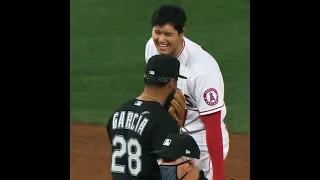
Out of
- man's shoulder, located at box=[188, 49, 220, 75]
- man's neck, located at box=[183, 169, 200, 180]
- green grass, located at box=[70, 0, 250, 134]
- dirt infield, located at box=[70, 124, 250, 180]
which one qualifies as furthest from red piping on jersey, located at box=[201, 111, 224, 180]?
green grass, located at box=[70, 0, 250, 134]

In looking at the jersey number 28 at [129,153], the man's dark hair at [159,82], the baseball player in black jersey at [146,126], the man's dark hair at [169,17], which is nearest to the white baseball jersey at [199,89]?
the man's dark hair at [169,17]

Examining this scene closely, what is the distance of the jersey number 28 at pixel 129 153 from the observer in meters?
3.28

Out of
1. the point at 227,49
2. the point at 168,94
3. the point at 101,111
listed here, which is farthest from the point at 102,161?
the point at 168,94

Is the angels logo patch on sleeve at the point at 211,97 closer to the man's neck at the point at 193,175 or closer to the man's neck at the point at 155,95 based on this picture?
the man's neck at the point at 155,95

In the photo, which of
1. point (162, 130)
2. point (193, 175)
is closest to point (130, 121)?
point (162, 130)

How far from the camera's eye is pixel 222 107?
3924 millimetres

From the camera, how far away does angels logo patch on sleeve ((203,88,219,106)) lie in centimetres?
382

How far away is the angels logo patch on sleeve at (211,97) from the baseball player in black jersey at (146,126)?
1.62ft

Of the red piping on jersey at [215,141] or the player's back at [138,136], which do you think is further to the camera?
the red piping on jersey at [215,141]

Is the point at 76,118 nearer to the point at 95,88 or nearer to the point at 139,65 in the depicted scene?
the point at 95,88

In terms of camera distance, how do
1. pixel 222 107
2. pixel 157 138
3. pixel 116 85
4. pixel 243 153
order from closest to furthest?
1. pixel 157 138
2. pixel 222 107
3. pixel 243 153
4. pixel 116 85

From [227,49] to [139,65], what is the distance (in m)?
1.36

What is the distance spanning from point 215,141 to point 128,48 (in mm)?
5592

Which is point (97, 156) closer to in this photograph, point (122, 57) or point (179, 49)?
point (122, 57)
